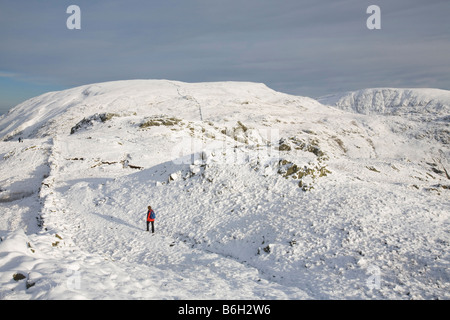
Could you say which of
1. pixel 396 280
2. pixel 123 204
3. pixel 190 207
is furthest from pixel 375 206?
pixel 123 204

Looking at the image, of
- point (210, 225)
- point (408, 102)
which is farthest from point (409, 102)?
point (210, 225)

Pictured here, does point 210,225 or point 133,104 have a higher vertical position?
point 133,104

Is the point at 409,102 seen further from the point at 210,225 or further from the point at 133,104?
the point at 210,225

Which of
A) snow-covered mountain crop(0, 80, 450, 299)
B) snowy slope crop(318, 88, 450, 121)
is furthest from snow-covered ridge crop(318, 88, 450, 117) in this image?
snow-covered mountain crop(0, 80, 450, 299)

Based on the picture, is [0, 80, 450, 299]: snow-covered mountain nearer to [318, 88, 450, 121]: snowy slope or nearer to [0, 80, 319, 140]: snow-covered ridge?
[0, 80, 319, 140]: snow-covered ridge

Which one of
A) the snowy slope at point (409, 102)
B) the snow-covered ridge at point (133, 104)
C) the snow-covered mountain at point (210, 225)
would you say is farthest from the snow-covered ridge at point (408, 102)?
the snow-covered mountain at point (210, 225)

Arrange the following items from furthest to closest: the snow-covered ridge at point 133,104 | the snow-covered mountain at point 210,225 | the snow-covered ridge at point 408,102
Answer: the snow-covered ridge at point 408,102 → the snow-covered ridge at point 133,104 → the snow-covered mountain at point 210,225

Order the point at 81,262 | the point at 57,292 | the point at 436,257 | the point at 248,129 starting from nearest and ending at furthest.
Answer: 1. the point at 57,292
2. the point at 81,262
3. the point at 436,257
4. the point at 248,129

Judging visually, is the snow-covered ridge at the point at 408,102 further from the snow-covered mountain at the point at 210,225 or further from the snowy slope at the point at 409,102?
the snow-covered mountain at the point at 210,225

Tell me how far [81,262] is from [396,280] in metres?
13.7

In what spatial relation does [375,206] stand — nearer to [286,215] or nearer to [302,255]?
[286,215]

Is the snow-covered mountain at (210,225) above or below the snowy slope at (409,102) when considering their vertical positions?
below
